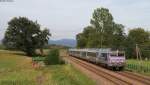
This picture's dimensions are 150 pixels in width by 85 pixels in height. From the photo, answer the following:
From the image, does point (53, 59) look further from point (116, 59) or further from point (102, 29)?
point (102, 29)

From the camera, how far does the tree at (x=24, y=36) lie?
328 ft

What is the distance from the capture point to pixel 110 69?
52031 millimetres

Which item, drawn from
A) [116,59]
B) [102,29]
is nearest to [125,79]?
[116,59]

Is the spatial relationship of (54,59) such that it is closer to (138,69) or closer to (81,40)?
(138,69)

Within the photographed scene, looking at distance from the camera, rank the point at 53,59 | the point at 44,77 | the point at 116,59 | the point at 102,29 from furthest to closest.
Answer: the point at 102,29 → the point at 53,59 → the point at 116,59 → the point at 44,77

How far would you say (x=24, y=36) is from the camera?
330 ft

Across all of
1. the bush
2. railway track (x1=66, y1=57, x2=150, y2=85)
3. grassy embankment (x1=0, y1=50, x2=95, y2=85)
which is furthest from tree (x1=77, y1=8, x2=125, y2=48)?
railway track (x1=66, y1=57, x2=150, y2=85)

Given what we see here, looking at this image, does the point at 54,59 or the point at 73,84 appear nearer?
the point at 73,84

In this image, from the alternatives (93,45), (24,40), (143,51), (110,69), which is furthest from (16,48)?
(110,69)

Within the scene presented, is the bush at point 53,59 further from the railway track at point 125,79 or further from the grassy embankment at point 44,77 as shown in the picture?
the railway track at point 125,79

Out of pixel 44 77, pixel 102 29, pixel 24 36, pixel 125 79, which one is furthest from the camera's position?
pixel 102 29

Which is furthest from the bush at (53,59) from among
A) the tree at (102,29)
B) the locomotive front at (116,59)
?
the tree at (102,29)

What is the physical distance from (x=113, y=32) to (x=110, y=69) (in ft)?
226

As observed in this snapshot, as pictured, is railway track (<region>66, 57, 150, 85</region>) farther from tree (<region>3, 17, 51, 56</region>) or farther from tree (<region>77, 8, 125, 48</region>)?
tree (<region>77, 8, 125, 48</region>)
